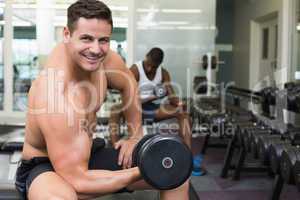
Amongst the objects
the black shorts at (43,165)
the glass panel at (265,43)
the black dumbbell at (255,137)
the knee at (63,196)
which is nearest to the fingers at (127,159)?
the black shorts at (43,165)

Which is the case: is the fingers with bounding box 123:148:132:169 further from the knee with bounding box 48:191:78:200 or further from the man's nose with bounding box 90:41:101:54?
the man's nose with bounding box 90:41:101:54

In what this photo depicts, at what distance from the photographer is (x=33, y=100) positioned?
108 cm

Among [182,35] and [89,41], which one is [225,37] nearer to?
[182,35]

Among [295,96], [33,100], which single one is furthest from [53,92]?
[295,96]

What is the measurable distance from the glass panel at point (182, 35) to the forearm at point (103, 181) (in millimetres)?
3707

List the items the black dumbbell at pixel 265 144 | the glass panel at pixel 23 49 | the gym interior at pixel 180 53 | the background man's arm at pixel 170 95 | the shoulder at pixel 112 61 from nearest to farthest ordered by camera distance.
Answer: the shoulder at pixel 112 61 → the black dumbbell at pixel 265 144 → the background man's arm at pixel 170 95 → the gym interior at pixel 180 53 → the glass panel at pixel 23 49

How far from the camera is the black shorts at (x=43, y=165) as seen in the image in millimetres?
1161

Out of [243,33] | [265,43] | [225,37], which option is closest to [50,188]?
[265,43]

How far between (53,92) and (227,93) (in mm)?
3722

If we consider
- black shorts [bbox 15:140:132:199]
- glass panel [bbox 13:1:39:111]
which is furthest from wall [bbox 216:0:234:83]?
black shorts [bbox 15:140:132:199]

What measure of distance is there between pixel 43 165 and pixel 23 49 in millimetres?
3594

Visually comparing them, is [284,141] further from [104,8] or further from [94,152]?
[104,8]

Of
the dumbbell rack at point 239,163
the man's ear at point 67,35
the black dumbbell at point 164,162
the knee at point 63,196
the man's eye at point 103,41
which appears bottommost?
the dumbbell rack at point 239,163

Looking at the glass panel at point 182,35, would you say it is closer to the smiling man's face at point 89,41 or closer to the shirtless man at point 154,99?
the shirtless man at point 154,99
